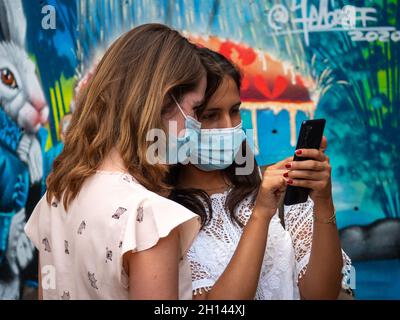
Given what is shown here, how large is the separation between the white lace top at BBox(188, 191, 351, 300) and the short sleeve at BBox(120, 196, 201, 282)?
1.43ft

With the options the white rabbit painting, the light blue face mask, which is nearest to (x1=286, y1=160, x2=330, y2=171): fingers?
the light blue face mask

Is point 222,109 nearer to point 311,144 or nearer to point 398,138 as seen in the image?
point 311,144

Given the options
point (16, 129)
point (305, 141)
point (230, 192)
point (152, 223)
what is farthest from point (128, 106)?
point (16, 129)

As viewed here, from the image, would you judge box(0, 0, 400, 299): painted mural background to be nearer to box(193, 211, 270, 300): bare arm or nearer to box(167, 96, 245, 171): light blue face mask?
box(167, 96, 245, 171): light blue face mask

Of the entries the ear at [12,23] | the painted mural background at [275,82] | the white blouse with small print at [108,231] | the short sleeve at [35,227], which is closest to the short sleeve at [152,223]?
the white blouse with small print at [108,231]

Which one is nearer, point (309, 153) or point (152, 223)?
point (152, 223)

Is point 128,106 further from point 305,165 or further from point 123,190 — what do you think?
point 305,165

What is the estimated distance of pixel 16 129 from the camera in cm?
430

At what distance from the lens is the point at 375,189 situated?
412 cm

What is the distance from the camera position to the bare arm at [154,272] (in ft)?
6.16

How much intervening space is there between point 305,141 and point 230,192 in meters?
0.51

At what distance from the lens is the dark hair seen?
260cm

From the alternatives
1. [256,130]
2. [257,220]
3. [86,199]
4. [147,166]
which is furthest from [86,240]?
[256,130]

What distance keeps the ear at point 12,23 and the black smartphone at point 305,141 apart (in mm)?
2587
